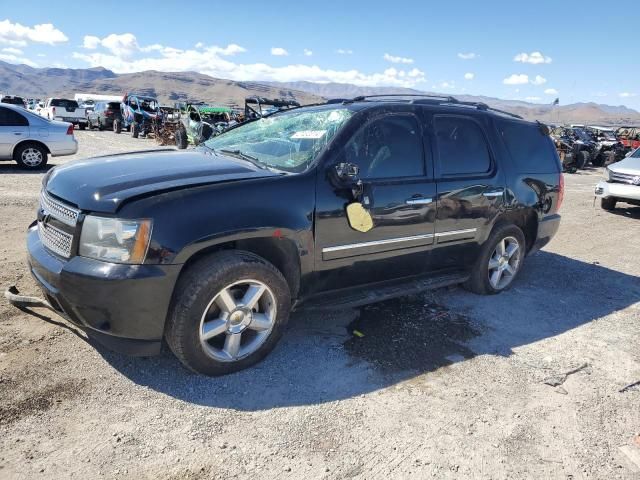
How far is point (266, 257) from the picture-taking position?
3338mm

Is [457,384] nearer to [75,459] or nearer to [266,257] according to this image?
[266,257]

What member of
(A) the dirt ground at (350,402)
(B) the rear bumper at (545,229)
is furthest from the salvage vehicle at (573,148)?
(A) the dirt ground at (350,402)

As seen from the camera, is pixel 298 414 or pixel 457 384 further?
pixel 457 384

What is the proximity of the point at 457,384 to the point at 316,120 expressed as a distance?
7.39ft

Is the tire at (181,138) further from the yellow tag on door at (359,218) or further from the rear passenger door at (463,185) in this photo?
the yellow tag on door at (359,218)

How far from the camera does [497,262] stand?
494cm

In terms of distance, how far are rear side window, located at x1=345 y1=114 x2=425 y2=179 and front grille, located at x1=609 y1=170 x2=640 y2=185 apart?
26.4ft

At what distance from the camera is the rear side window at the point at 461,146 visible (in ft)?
13.8

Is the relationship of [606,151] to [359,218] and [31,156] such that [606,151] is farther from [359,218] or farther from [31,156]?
[359,218]

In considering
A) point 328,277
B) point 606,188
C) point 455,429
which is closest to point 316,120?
point 328,277

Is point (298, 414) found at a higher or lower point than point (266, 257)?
lower

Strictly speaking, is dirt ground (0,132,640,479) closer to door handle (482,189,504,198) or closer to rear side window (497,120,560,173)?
door handle (482,189,504,198)

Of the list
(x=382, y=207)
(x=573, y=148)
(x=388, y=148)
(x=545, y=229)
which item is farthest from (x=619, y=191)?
(x=573, y=148)

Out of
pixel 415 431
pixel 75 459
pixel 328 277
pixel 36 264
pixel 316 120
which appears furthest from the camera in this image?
pixel 316 120
